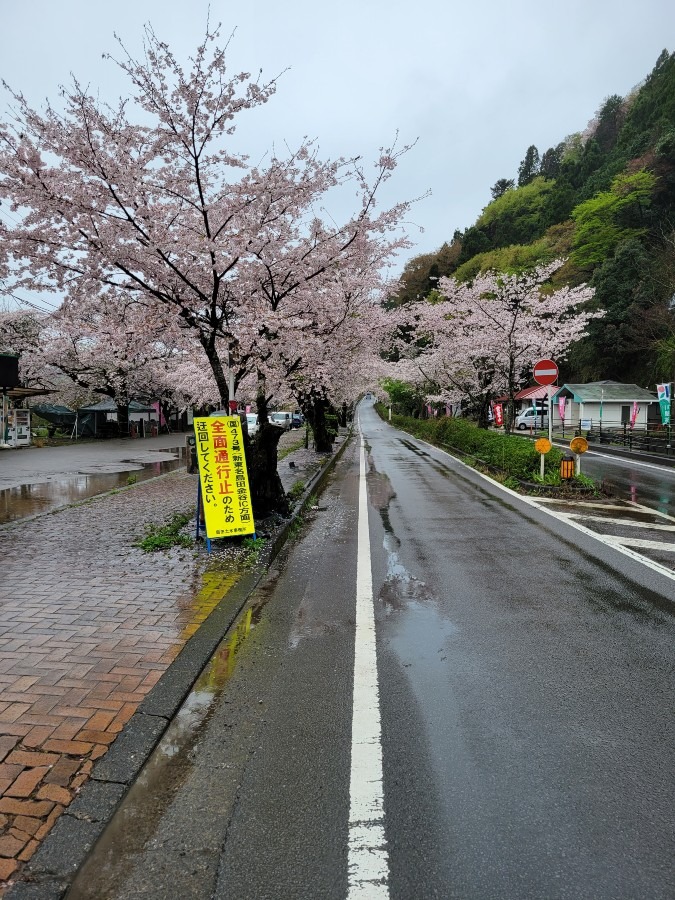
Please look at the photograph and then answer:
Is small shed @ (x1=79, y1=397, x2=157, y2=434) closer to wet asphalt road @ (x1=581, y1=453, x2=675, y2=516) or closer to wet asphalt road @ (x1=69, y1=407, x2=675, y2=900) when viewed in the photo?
wet asphalt road @ (x1=581, y1=453, x2=675, y2=516)

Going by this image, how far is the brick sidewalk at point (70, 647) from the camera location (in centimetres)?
261

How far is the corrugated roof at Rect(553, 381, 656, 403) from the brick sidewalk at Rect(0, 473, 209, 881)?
112 feet

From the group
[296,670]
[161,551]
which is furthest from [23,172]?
[296,670]

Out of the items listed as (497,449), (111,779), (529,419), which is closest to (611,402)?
(529,419)

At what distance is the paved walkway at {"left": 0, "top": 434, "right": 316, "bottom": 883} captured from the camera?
2611mm

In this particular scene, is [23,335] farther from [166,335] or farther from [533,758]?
[533,758]

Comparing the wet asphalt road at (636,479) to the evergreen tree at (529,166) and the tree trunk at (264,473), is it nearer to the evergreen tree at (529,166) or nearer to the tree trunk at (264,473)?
the tree trunk at (264,473)

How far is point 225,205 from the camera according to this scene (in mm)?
7406

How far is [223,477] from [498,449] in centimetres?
1110

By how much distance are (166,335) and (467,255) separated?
6079cm

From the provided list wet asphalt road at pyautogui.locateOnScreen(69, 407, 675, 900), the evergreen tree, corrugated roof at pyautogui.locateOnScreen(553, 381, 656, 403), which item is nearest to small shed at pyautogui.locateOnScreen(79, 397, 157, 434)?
corrugated roof at pyautogui.locateOnScreen(553, 381, 656, 403)

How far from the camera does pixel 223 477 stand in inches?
270

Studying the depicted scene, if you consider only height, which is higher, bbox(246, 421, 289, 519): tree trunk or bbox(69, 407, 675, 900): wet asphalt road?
bbox(246, 421, 289, 519): tree trunk

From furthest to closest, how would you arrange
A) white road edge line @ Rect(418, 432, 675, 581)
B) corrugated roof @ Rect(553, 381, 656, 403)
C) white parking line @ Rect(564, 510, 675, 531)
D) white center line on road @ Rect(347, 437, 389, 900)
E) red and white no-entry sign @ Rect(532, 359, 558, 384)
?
corrugated roof @ Rect(553, 381, 656, 403) < red and white no-entry sign @ Rect(532, 359, 558, 384) < white parking line @ Rect(564, 510, 675, 531) < white road edge line @ Rect(418, 432, 675, 581) < white center line on road @ Rect(347, 437, 389, 900)
